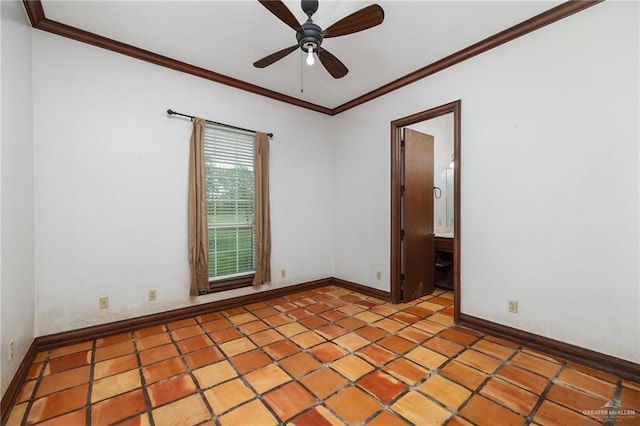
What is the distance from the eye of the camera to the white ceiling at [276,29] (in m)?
2.20

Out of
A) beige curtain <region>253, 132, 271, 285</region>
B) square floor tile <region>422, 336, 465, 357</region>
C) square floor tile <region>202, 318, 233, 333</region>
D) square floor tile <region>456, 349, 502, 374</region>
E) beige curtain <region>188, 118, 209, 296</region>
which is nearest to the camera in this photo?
square floor tile <region>456, 349, 502, 374</region>

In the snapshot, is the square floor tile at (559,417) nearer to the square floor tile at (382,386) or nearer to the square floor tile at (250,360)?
the square floor tile at (382,386)

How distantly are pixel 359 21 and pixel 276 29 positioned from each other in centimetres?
90

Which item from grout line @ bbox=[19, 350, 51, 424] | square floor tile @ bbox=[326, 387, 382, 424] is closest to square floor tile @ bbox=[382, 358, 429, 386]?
square floor tile @ bbox=[326, 387, 382, 424]

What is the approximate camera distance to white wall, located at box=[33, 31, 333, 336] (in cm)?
239

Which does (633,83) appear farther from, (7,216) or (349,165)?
(7,216)

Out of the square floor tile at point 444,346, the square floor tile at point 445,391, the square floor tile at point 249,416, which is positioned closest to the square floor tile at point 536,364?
the square floor tile at point 444,346

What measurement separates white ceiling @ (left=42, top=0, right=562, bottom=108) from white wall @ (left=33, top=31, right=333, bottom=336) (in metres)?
0.35

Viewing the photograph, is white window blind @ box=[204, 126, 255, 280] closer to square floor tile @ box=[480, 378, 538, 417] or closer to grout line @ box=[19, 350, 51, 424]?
grout line @ box=[19, 350, 51, 424]

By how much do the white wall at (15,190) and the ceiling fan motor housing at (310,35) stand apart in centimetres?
183

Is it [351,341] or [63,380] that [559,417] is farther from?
[63,380]

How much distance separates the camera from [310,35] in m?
2.05

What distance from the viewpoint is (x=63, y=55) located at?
2457mm

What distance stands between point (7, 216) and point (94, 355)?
1275 millimetres
